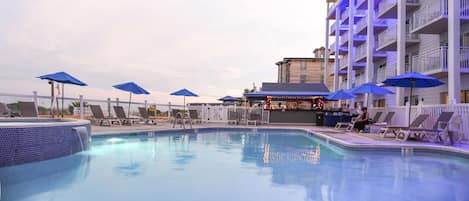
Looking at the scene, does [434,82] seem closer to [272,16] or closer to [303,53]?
[272,16]

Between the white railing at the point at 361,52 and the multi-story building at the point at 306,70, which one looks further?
the multi-story building at the point at 306,70

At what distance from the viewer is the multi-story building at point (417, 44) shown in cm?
1348

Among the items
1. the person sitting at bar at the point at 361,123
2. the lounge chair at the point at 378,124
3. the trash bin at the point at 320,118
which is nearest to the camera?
the lounge chair at the point at 378,124

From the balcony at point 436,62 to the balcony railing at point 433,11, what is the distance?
1403 millimetres

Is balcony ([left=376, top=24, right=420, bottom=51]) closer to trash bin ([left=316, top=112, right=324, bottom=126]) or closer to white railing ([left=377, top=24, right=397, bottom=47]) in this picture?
white railing ([left=377, top=24, right=397, bottom=47])

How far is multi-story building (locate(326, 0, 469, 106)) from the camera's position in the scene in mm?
13477

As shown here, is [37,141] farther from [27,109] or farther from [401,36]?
[401,36]

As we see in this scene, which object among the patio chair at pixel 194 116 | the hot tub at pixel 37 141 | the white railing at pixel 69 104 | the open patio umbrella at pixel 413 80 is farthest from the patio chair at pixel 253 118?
the hot tub at pixel 37 141

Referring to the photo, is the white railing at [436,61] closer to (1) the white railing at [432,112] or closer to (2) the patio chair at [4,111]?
(1) the white railing at [432,112]

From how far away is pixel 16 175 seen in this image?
473 centimetres

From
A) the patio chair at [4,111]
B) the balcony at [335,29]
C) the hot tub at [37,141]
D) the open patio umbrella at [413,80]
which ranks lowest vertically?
the hot tub at [37,141]

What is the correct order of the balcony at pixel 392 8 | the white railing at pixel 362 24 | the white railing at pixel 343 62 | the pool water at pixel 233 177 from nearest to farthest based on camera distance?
1. the pool water at pixel 233 177
2. the balcony at pixel 392 8
3. the white railing at pixel 362 24
4. the white railing at pixel 343 62

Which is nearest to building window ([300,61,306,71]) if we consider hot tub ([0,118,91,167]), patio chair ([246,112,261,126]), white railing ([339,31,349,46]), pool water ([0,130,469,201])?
white railing ([339,31,349,46])

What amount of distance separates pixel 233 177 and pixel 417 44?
17.1 m
